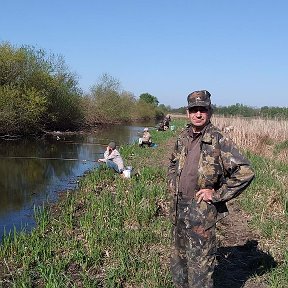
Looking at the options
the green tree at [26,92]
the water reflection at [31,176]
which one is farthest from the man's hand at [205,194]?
the green tree at [26,92]

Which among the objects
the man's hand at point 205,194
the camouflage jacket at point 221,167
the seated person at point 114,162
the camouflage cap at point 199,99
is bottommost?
the seated person at point 114,162

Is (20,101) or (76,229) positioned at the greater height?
(20,101)

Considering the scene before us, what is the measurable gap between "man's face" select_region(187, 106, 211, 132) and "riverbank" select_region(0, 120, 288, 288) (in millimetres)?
2020

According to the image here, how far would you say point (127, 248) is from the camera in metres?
5.54

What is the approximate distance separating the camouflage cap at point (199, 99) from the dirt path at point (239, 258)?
2459 millimetres

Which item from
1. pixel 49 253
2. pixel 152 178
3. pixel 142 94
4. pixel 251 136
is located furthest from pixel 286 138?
pixel 142 94

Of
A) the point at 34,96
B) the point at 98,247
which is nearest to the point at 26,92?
the point at 34,96

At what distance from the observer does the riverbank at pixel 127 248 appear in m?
4.73

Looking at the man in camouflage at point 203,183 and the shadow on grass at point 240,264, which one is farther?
the shadow on grass at point 240,264

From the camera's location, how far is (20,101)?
29.2 m

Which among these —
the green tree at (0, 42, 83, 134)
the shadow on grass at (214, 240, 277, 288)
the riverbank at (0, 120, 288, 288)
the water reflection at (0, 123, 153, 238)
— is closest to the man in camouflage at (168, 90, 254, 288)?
the riverbank at (0, 120, 288, 288)

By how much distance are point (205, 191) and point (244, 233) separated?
11.1 ft

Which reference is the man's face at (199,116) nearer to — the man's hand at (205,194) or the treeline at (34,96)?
the man's hand at (205,194)

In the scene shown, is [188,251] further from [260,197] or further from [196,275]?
[260,197]
